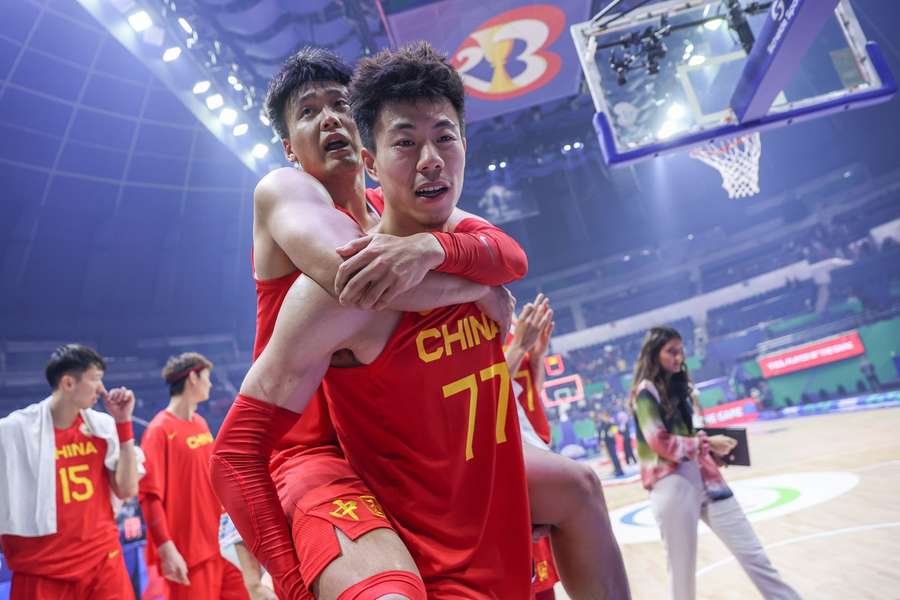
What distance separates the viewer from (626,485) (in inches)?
476

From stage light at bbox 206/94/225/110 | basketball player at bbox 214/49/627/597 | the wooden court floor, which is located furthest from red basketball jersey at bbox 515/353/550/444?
stage light at bbox 206/94/225/110

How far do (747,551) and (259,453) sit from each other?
10.6ft

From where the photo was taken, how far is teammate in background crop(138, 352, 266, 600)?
13.6ft

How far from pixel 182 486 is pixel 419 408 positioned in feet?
12.1

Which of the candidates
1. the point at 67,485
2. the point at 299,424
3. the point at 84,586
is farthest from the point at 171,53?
the point at 299,424

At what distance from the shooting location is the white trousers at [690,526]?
3545 mm

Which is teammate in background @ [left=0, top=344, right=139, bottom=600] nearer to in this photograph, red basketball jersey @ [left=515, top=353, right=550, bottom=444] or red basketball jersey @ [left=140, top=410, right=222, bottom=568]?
red basketball jersey @ [left=140, top=410, right=222, bottom=568]

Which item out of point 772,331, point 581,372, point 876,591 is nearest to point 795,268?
point 772,331

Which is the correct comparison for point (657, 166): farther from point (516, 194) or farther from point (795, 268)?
point (516, 194)

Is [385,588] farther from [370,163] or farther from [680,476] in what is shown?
[680,476]

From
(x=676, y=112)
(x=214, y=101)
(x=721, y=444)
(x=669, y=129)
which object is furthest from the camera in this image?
(x=214, y=101)

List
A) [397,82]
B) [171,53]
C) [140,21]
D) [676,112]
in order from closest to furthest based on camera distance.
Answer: [397,82] < [676,112] < [140,21] < [171,53]

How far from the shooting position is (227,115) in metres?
12.8

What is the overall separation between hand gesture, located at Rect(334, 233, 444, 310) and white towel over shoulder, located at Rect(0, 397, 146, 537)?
11.1 feet
